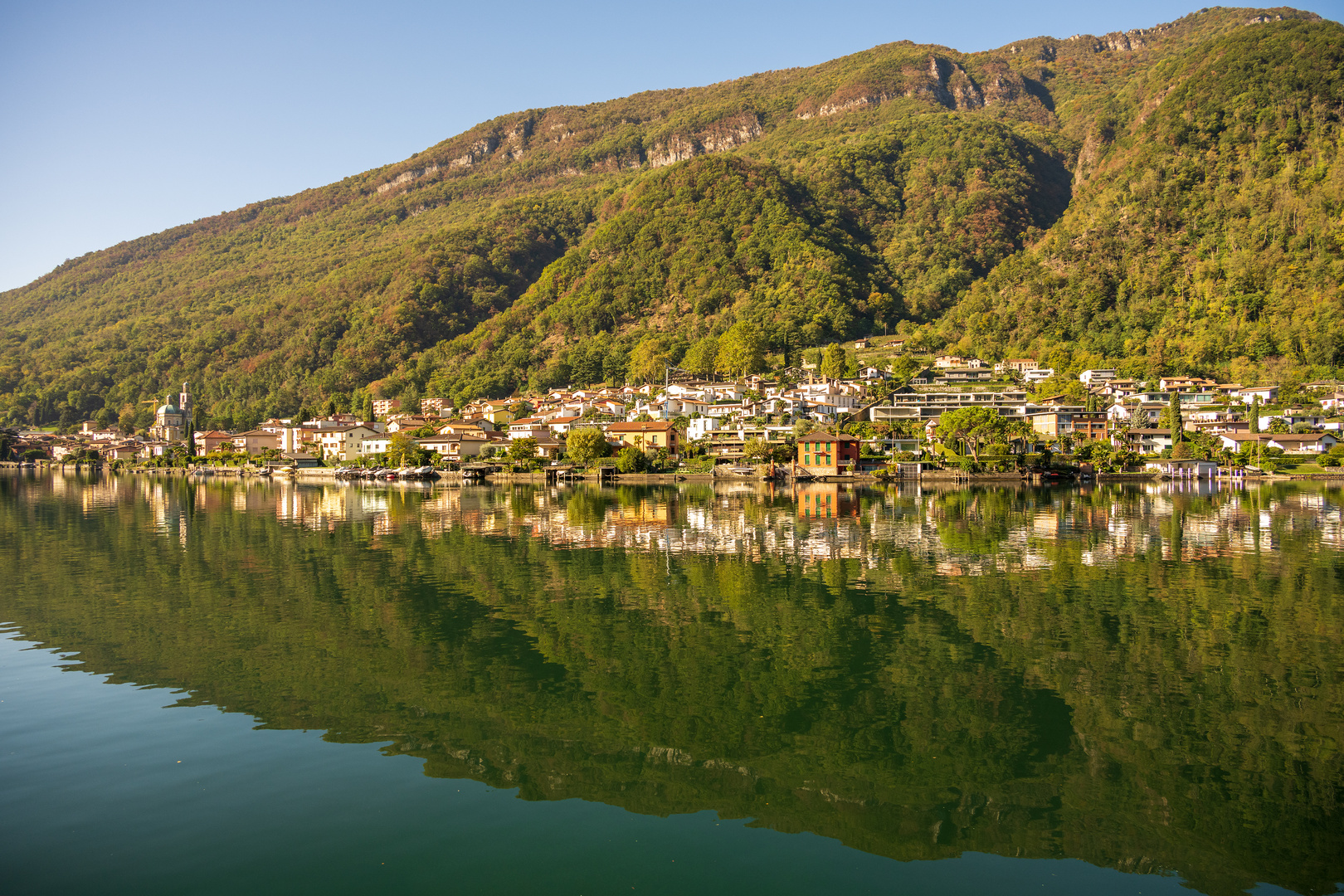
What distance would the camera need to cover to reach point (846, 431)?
7312 centimetres

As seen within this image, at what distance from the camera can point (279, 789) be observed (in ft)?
27.7

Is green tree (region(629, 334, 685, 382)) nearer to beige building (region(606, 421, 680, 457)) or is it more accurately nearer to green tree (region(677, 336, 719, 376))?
green tree (region(677, 336, 719, 376))

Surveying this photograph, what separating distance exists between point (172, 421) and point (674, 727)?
134 m

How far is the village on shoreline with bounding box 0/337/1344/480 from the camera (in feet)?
213

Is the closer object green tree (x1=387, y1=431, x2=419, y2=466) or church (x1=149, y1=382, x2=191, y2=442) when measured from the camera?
green tree (x1=387, y1=431, x2=419, y2=466)

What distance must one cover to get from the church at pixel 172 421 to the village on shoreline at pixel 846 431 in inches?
301

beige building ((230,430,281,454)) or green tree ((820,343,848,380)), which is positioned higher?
green tree ((820,343,848,380))

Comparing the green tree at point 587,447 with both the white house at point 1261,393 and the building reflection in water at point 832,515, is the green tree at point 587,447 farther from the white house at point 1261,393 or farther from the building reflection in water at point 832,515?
the white house at point 1261,393

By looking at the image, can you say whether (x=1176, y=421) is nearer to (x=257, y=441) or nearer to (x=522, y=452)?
(x=522, y=452)

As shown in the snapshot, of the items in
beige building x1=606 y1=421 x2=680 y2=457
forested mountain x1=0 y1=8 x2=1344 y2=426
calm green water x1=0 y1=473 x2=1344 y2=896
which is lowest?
calm green water x1=0 y1=473 x2=1344 y2=896

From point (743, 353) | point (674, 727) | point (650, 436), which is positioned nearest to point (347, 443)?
point (650, 436)

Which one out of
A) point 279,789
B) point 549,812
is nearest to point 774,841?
point 549,812

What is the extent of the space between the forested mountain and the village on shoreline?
1257 centimetres

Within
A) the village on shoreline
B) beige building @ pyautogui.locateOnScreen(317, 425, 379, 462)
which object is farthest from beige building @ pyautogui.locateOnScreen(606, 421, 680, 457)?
beige building @ pyautogui.locateOnScreen(317, 425, 379, 462)
